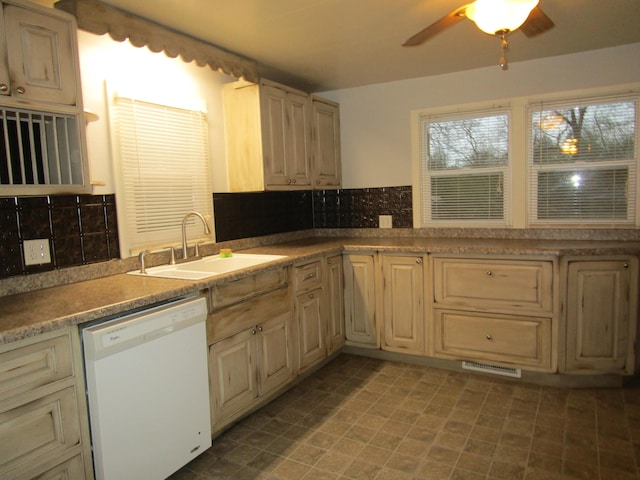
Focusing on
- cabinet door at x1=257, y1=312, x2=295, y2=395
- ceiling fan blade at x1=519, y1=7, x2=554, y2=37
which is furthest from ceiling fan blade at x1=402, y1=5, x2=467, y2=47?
cabinet door at x1=257, y1=312, x2=295, y2=395

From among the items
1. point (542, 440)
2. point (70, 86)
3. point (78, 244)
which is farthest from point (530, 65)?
point (78, 244)

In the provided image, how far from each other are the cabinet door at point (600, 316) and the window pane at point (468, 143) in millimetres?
1140

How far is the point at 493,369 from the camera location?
3088mm

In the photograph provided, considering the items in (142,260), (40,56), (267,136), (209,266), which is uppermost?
(40,56)

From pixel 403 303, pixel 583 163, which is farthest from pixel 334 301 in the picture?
pixel 583 163

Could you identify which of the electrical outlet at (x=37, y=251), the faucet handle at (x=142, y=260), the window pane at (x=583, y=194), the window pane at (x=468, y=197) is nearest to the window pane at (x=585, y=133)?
the window pane at (x=583, y=194)

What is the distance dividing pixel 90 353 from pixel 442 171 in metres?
3.01

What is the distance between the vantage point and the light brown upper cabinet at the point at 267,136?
3115 millimetres

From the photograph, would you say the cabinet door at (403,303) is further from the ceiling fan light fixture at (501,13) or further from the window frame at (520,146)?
the ceiling fan light fixture at (501,13)

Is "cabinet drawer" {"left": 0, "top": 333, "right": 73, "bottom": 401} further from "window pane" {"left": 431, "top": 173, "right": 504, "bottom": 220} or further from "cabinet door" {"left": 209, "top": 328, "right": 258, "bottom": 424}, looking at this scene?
"window pane" {"left": 431, "top": 173, "right": 504, "bottom": 220}

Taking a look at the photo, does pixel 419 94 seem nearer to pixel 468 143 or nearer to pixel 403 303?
pixel 468 143

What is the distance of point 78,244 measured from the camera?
7.49 ft

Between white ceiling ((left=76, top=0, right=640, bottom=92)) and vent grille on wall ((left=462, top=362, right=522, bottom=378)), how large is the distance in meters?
2.21

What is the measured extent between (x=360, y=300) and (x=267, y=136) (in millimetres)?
1438
